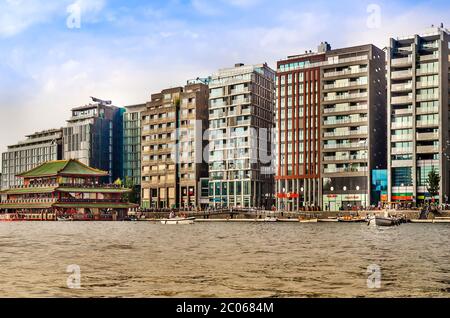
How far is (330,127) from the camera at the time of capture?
571ft

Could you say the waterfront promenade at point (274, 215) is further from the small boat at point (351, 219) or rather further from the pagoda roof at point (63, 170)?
the pagoda roof at point (63, 170)

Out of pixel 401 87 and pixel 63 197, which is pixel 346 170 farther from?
pixel 63 197

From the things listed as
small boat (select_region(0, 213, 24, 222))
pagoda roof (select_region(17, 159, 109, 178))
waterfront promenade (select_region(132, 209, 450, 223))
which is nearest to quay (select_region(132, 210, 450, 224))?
waterfront promenade (select_region(132, 209, 450, 223))

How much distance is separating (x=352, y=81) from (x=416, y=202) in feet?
120

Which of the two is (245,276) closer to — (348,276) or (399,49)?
(348,276)

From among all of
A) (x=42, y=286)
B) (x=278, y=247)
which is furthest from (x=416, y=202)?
(x=42, y=286)

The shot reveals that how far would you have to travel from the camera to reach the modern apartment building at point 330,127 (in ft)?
553

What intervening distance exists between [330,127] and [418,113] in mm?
24955

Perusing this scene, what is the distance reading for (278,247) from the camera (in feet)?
191

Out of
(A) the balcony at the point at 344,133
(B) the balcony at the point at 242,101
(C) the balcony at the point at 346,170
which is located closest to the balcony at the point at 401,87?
(A) the balcony at the point at 344,133

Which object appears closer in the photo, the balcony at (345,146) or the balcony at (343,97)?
the balcony at (345,146)

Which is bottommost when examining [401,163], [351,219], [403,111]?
[351,219]

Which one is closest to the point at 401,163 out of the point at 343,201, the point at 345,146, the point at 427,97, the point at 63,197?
the point at 345,146

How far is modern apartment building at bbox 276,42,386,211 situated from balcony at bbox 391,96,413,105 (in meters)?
7.72
